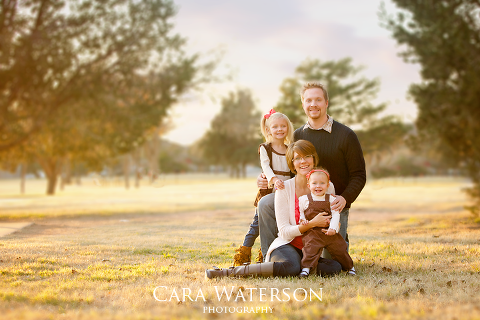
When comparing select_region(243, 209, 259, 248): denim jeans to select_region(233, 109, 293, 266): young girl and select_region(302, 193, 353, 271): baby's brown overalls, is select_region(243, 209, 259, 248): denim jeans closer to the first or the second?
select_region(233, 109, 293, 266): young girl

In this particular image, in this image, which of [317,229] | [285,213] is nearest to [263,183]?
[285,213]

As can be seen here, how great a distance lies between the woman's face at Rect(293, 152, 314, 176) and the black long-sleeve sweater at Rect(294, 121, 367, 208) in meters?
0.40

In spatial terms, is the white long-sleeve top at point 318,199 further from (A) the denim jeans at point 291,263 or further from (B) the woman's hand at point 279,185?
(A) the denim jeans at point 291,263

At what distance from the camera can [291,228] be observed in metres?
4.63

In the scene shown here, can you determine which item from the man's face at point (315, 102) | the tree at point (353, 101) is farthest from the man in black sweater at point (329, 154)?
the tree at point (353, 101)

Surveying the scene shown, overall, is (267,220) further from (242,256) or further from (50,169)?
(50,169)

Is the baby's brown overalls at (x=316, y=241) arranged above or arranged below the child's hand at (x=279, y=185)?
below

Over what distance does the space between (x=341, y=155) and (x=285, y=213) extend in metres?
0.99

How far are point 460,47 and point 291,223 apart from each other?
399 inches

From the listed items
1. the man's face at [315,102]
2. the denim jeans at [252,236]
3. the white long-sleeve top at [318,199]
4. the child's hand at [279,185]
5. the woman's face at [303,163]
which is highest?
the man's face at [315,102]

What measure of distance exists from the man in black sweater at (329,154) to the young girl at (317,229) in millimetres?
357

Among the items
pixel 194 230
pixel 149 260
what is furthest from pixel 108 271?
pixel 194 230

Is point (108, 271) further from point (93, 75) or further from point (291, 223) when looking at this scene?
point (93, 75)

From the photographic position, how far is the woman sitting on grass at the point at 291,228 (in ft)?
14.9
